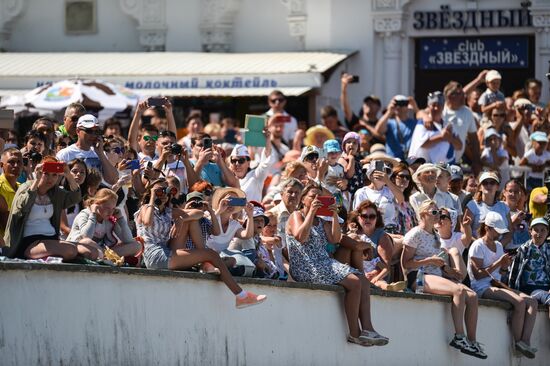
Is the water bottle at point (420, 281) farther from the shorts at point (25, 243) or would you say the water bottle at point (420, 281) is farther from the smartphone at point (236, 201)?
the shorts at point (25, 243)

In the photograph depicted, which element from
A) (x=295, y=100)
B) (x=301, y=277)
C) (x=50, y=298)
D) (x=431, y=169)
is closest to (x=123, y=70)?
(x=295, y=100)

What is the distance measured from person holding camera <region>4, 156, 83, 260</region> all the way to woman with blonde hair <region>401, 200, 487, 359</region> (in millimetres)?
4533

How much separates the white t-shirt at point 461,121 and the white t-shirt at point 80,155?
21.7ft

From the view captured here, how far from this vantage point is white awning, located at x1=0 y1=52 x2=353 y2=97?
29.7m

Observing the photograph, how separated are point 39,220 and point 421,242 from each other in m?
4.94

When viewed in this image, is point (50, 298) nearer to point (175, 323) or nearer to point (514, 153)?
point (175, 323)

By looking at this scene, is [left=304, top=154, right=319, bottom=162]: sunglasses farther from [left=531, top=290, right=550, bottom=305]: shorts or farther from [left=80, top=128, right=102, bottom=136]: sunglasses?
[left=80, top=128, right=102, bottom=136]: sunglasses

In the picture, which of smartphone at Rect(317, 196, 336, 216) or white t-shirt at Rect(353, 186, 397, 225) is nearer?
smartphone at Rect(317, 196, 336, 216)

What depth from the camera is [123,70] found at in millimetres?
31203

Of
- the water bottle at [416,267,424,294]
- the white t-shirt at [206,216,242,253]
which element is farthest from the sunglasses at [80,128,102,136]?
the water bottle at [416,267,424,294]

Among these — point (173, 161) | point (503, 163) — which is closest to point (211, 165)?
point (173, 161)

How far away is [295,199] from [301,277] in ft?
3.30

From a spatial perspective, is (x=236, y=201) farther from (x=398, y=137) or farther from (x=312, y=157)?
(x=398, y=137)

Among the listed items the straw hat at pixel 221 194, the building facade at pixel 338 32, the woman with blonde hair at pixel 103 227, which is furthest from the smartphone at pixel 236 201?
the building facade at pixel 338 32
